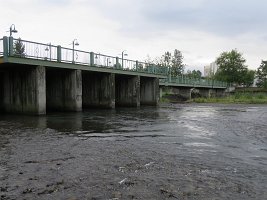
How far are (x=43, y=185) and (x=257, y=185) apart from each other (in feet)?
15.0

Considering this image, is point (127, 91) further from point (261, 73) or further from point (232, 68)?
point (261, 73)

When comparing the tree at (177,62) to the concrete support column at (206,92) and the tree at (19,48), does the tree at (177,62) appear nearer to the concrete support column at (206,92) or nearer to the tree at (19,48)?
the concrete support column at (206,92)

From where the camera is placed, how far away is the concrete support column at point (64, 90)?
27.9m

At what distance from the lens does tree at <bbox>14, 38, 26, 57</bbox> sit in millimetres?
22297

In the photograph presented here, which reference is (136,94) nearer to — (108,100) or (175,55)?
(108,100)

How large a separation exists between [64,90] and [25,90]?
4.83 m

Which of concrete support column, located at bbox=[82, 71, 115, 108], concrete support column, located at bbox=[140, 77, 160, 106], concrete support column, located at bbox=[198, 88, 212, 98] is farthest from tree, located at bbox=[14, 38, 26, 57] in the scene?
concrete support column, located at bbox=[198, 88, 212, 98]

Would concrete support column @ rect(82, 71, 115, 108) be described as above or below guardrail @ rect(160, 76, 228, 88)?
below

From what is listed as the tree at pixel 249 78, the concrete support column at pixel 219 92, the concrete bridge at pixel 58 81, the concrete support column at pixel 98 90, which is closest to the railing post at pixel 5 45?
the concrete bridge at pixel 58 81

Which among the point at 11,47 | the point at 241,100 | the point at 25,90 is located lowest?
the point at 241,100

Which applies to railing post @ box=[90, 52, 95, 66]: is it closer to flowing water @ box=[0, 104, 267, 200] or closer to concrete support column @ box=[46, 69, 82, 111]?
concrete support column @ box=[46, 69, 82, 111]

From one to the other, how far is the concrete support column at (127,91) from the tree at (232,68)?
7556 cm

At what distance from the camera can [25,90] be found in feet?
79.3

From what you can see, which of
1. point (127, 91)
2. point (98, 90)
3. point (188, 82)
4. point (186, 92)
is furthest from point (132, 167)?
point (186, 92)
